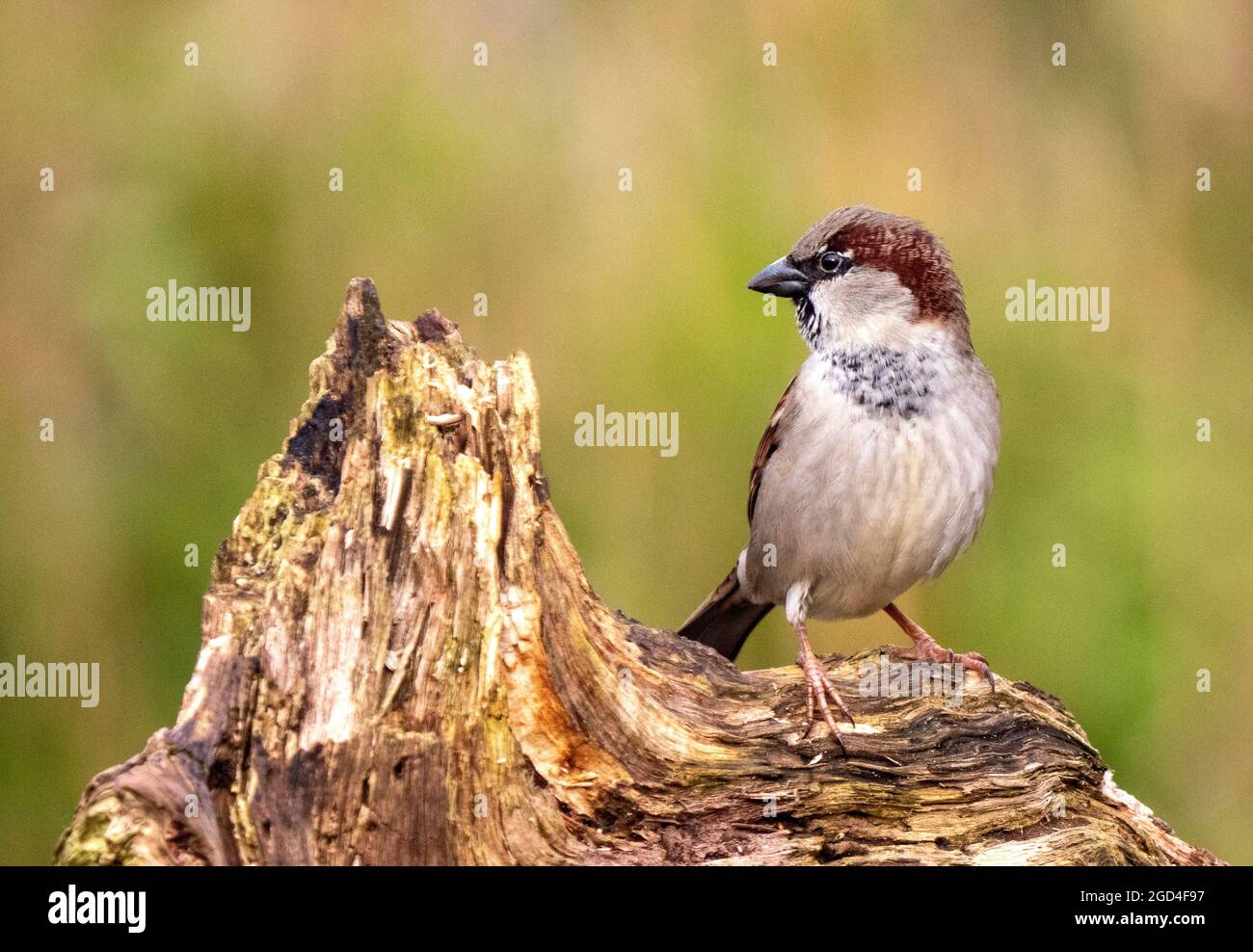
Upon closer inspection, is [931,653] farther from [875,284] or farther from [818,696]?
[875,284]

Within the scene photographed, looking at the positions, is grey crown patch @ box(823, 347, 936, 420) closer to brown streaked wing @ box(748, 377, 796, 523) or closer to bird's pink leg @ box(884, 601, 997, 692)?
brown streaked wing @ box(748, 377, 796, 523)

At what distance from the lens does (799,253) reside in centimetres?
464

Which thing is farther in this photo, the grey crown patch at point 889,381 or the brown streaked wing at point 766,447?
the brown streaked wing at point 766,447

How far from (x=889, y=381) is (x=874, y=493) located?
0.35 m

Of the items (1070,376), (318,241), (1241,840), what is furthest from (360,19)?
(1241,840)

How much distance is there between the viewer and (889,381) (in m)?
4.37

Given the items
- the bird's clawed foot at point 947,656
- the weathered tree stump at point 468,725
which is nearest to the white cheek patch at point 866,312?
the bird's clawed foot at point 947,656

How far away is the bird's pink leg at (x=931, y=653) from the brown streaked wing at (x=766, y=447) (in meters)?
0.60

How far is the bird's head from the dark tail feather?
1.01 m

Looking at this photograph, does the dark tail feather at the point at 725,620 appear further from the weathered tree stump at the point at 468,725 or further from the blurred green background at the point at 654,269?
the weathered tree stump at the point at 468,725

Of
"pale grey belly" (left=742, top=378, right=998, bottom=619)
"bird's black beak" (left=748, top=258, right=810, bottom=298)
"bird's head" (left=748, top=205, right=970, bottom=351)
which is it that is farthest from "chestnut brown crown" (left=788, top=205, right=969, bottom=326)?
"pale grey belly" (left=742, top=378, right=998, bottom=619)

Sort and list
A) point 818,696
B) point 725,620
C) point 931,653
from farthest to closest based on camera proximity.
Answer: point 725,620 < point 931,653 < point 818,696

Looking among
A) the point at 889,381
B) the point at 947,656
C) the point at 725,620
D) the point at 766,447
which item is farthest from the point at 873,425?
the point at 725,620

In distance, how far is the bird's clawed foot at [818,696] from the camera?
154 inches
